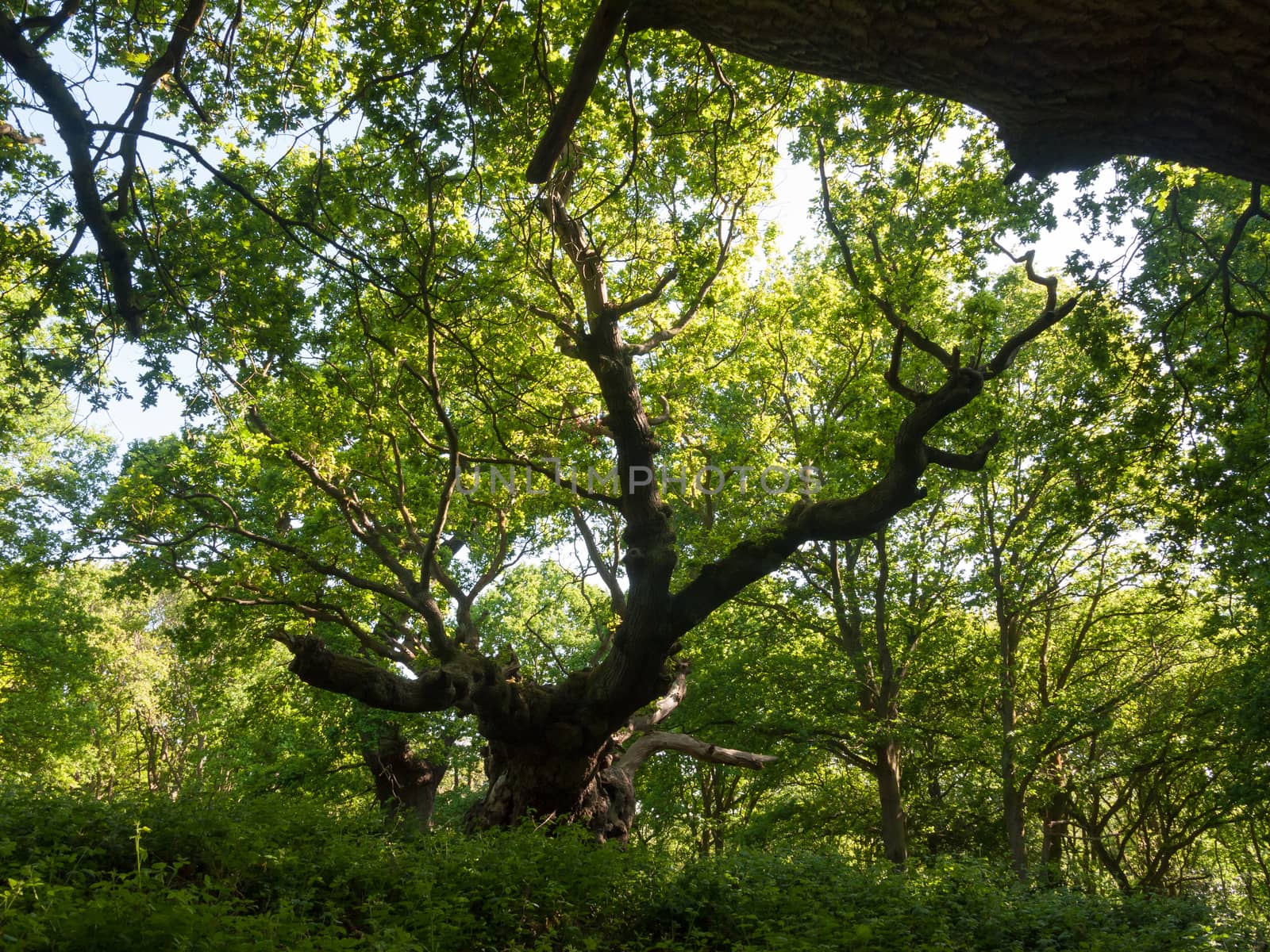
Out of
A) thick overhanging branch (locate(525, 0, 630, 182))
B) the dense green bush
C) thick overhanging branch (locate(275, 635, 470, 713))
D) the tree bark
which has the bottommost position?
the dense green bush

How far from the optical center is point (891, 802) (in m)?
16.1

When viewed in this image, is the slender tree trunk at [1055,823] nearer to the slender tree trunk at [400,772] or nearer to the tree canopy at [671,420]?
the tree canopy at [671,420]

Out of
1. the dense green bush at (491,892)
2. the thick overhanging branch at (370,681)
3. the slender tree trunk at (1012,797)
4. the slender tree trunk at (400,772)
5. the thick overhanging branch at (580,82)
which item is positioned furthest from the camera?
the slender tree trunk at (400,772)

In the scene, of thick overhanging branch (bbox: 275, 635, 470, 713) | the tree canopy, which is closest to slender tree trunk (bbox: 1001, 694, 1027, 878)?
the tree canopy

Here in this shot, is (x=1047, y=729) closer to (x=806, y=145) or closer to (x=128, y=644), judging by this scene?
(x=806, y=145)

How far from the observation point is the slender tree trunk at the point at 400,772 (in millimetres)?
15828

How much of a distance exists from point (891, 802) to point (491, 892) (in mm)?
12019

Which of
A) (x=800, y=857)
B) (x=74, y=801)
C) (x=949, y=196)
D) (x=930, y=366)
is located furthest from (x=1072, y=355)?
(x=74, y=801)

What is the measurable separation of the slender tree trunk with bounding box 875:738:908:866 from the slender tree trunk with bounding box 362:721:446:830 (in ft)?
29.3

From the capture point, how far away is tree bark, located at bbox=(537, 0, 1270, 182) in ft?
8.18

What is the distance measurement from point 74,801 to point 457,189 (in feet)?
21.8

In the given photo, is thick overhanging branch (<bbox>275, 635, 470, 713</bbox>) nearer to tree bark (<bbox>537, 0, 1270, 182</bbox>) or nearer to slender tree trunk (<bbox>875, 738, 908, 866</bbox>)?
tree bark (<bbox>537, 0, 1270, 182</bbox>)

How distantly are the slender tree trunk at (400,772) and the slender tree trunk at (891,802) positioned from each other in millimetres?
8923

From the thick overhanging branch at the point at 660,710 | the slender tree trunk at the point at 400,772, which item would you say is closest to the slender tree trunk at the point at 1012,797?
the thick overhanging branch at the point at 660,710
